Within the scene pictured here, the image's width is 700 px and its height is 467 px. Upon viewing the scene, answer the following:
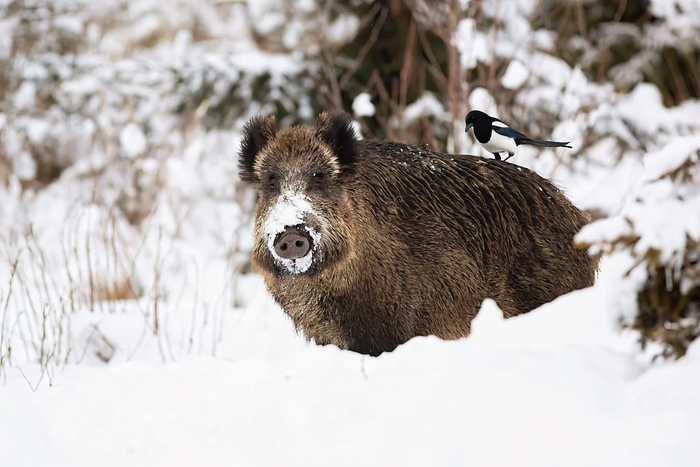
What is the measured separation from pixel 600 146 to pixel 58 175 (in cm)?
836

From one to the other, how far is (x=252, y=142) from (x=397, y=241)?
973 mm

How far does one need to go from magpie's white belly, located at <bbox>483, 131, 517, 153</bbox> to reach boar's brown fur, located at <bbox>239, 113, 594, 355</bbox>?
10.3 inches

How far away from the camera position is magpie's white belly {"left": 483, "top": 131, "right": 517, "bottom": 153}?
4438mm

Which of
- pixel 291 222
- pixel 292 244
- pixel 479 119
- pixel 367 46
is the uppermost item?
pixel 367 46

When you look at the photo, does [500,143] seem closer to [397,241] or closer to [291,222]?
[397,241]

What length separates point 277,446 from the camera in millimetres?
2557

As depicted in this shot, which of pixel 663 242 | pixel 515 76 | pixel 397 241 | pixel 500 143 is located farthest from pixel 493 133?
pixel 663 242

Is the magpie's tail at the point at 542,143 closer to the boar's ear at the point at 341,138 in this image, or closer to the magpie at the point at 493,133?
the magpie at the point at 493,133

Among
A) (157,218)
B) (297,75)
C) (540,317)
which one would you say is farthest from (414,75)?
(540,317)

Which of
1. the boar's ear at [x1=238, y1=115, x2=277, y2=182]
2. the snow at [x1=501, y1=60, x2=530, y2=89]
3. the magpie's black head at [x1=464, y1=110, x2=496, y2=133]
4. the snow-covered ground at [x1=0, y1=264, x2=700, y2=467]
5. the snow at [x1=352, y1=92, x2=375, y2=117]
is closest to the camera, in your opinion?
the snow-covered ground at [x1=0, y1=264, x2=700, y2=467]

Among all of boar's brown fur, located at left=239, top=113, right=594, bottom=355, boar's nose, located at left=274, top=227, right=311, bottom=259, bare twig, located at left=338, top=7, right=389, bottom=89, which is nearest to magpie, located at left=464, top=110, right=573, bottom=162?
boar's brown fur, located at left=239, top=113, right=594, bottom=355

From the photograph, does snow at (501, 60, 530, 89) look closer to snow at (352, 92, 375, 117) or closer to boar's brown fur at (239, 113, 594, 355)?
snow at (352, 92, 375, 117)

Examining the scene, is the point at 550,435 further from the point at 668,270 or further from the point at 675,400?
the point at 668,270

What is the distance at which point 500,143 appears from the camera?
14.7 feet
